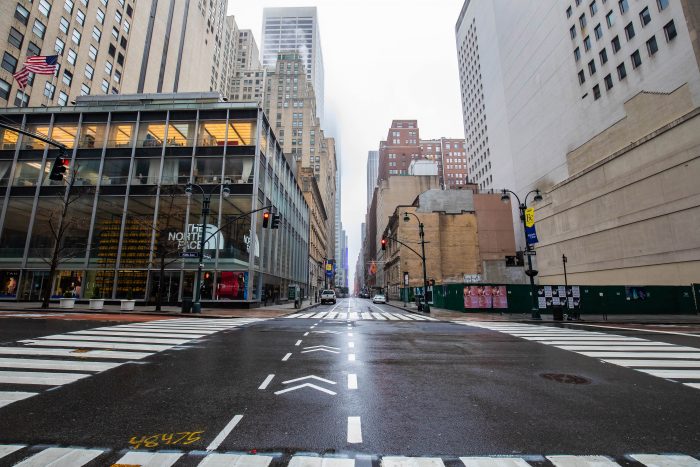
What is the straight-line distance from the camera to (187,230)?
28.8 metres

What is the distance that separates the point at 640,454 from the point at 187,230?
3094cm

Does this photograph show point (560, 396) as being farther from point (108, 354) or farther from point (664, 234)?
point (664, 234)

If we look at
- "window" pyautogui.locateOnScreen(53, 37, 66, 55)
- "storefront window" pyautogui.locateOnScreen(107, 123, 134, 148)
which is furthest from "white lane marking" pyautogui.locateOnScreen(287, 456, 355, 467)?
"window" pyautogui.locateOnScreen(53, 37, 66, 55)

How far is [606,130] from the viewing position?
38875 millimetres

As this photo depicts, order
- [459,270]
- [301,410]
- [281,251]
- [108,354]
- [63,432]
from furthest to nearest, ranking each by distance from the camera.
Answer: [459,270], [281,251], [108,354], [301,410], [63,432]

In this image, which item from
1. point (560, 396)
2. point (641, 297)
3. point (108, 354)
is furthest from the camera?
point (641, 297)

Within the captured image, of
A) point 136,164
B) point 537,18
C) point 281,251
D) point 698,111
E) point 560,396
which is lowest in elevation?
point 560,396

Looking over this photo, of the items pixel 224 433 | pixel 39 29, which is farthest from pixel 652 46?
pixel 39 29

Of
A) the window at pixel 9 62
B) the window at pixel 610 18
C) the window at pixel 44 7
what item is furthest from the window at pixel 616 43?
the window at pixel 9 62

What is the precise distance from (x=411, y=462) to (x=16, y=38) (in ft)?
174

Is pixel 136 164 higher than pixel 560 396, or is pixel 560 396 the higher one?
pixel 136 164

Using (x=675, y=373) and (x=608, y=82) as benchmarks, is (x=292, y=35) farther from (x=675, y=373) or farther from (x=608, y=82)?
(x=675, y=373)

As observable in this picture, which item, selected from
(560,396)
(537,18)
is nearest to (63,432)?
(560,396)

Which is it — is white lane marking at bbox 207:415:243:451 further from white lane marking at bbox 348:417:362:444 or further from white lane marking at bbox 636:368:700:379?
white lane marking at bbox 636:368:700:379
